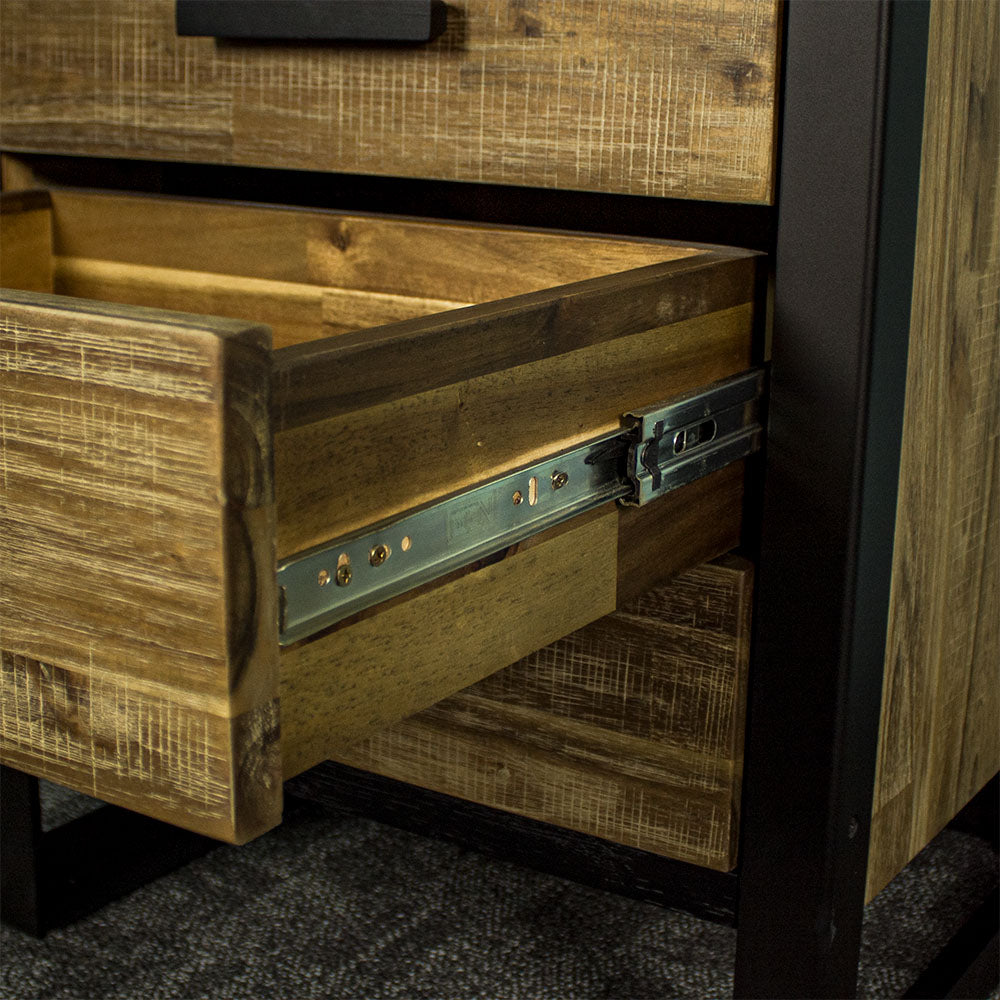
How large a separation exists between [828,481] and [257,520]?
12.4 inches

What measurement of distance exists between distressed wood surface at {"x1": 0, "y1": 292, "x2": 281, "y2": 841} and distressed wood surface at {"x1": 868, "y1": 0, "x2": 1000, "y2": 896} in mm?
363

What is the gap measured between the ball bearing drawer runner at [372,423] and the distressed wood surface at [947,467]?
0.08m

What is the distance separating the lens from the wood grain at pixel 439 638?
38cm

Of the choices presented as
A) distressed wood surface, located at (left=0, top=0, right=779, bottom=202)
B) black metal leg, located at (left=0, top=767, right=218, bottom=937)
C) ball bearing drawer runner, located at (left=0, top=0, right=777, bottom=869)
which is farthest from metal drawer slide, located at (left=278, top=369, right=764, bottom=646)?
black metal leg, located at (left=0, top=767, right=218, bottom=937)

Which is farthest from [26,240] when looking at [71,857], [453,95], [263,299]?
[71,857]

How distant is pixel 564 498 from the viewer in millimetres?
466

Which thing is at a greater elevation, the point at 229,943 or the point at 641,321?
the point at 641,321

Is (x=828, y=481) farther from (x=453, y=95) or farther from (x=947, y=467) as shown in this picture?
(x=453, y=95)

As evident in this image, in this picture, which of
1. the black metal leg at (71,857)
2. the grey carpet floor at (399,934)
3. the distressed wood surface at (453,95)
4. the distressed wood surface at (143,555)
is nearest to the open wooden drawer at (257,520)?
the distressed wood surface at (143,555)

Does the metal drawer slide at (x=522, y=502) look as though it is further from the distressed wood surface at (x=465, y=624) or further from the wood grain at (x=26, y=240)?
the wood grain at (x=26, y=240)

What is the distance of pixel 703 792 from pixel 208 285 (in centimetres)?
37

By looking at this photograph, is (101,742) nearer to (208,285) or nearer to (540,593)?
(540,593)

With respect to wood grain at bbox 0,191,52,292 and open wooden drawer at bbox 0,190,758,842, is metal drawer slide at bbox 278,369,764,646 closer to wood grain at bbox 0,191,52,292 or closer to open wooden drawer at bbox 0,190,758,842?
open wooden drawer at bbox 0,190,758,842

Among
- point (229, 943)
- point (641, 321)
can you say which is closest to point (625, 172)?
point (641, 321)
